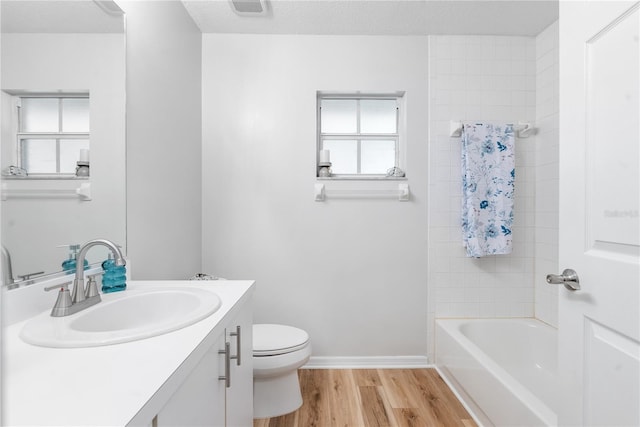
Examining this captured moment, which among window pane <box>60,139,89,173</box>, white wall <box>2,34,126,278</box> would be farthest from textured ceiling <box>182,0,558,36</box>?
window pane <box>60,139,89,173</box>

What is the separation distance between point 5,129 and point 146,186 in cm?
78

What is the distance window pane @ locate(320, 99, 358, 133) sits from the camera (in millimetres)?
2395

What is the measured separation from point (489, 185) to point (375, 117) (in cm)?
91

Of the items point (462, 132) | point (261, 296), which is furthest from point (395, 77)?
point (261, 296)

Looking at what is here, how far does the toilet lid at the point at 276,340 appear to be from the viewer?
5.39 ft

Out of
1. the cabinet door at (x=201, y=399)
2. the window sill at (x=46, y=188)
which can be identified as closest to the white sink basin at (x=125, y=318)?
the cabinet door at (x=201, y=399)

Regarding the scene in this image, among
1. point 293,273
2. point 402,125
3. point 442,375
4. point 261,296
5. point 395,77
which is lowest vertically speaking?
point 442,375

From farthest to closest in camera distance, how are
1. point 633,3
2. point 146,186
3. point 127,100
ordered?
point 146,186 < point 127,100 < point 633,3

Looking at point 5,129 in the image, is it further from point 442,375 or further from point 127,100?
point 442,375

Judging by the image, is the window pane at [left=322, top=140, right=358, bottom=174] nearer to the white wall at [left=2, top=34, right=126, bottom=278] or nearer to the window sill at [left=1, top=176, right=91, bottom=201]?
the white wall at [left=2, top=34, right=126, bottom=278]

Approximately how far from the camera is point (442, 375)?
6.95ft

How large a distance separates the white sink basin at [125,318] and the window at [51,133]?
424 mm

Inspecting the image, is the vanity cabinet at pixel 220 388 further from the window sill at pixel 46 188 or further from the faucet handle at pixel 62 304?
the window sill at pixel 46 188

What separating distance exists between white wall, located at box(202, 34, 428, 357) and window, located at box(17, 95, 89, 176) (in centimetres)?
115
